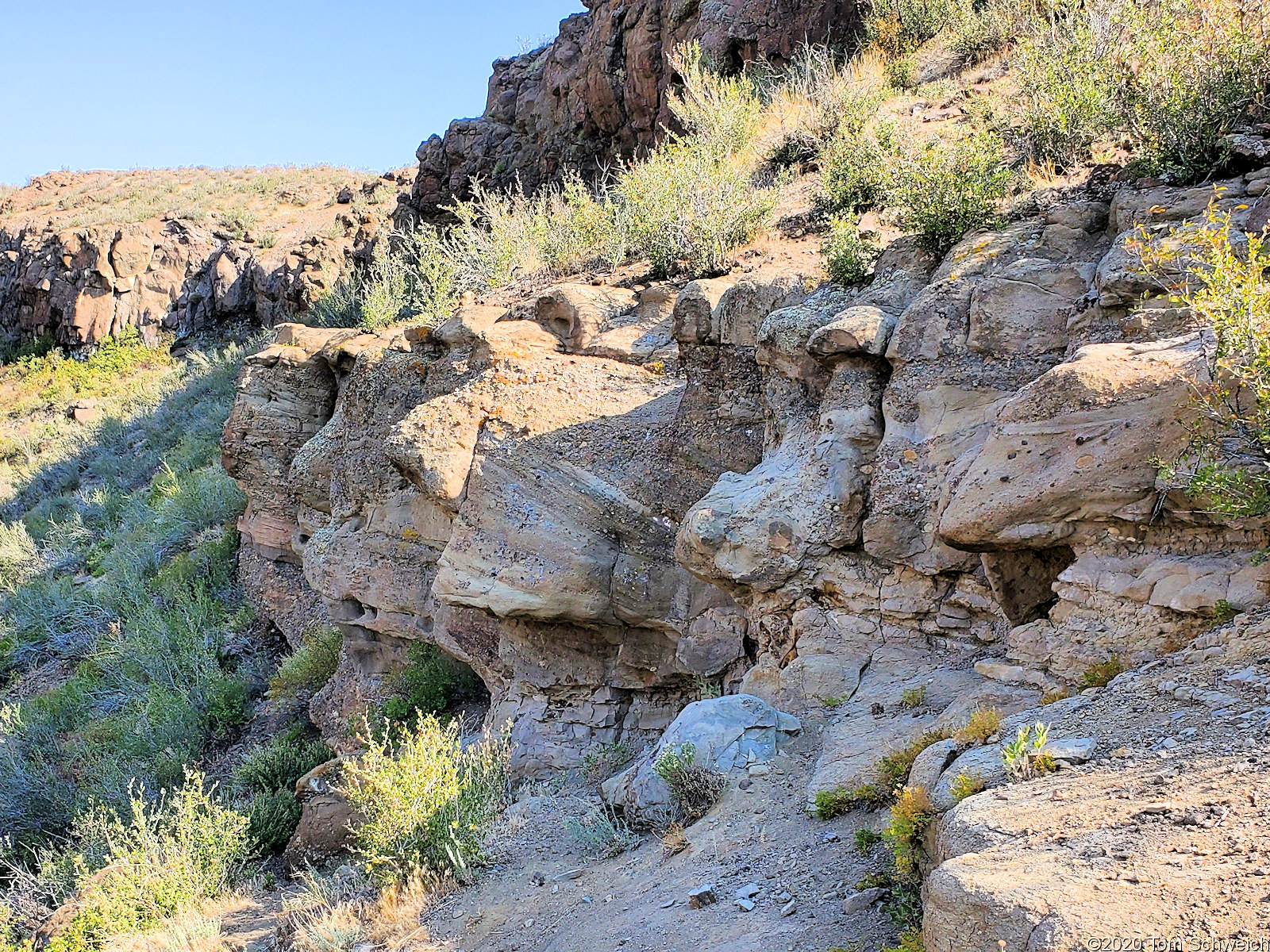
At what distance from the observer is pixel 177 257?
2708cm

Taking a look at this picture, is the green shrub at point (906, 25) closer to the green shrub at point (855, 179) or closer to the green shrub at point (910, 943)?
the green shrub at point (855, 179)

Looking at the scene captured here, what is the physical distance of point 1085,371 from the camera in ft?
13.4

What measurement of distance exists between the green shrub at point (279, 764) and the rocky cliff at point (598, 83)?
31.3ft

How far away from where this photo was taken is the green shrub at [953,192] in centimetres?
610

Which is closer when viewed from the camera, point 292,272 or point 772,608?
point 772,608

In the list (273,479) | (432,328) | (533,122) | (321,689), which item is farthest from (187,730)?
(533,122)

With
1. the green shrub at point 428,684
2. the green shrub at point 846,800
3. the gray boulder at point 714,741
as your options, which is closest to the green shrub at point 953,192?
the gray boulder at point 714,741

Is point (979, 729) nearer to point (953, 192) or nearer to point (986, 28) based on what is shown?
point (953, 192)

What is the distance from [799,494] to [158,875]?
5265 mm

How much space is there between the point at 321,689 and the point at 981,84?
10.1 meters

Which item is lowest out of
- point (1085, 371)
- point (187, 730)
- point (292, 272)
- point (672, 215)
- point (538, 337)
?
point (187, 730)

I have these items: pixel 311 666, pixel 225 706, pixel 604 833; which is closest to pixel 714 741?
pixel 604 833

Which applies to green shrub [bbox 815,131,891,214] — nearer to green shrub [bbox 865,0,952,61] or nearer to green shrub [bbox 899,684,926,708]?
green shrub [bbox 899,684,926,708]

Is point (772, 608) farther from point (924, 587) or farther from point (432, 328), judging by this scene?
point (432, 328)
